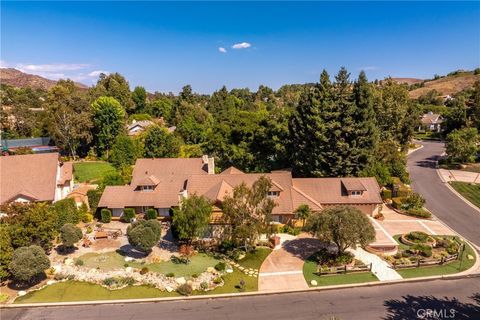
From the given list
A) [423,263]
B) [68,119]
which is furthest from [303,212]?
[68,119]

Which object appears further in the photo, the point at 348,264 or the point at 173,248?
the point at 173,248

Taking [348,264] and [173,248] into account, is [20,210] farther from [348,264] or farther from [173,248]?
[348,264]

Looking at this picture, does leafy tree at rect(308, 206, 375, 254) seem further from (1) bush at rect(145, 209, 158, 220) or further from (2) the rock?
(1) bush at rect(145, 209, 158, 220)

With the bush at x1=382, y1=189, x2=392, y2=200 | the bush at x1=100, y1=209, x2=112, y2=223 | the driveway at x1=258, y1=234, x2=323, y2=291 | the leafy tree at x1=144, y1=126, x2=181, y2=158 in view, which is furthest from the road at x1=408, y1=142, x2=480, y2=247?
the leafy tree at x1=144, y1=126, x2=181, y2=158

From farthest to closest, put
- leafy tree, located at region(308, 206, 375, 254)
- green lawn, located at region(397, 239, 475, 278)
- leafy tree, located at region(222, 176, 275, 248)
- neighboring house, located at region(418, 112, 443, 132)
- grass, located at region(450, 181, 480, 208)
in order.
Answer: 1. neighboring house, located at region(418, 112, 443, 132)
2. grass, located at region(450, 181, 480, 208)
3. leafy tree, located at region(222, 176, 275, 248)
4. green lawn, located at region(397, 239, 475, 278)
5. leafy tree, located at region(308, 206, 375, 254)

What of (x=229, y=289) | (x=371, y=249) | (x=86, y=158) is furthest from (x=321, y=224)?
(x=86, y=158)

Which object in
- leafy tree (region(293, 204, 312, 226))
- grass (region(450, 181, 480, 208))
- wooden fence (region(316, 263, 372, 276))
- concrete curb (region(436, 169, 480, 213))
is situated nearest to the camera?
wooden fence (region(316, 263, 372, 276))
